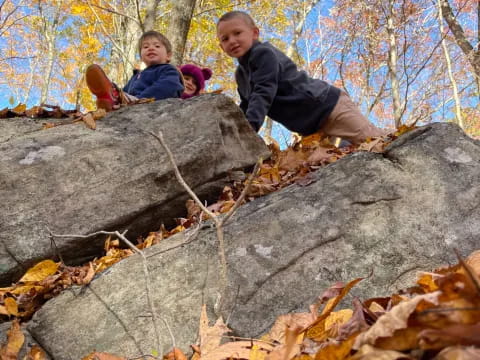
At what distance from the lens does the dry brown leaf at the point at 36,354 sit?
1.55 meters

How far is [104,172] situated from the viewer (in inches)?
94.5

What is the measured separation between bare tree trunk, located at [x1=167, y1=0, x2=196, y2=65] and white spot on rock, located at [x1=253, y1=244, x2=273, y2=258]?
12.3ft

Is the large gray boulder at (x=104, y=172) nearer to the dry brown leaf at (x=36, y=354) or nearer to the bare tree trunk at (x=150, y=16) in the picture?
the dry brown leaf at (x=36, y=354)

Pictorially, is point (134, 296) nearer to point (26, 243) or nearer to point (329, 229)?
point (26, 243)

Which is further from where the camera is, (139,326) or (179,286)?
(179,286)

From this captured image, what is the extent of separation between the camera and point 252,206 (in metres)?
2.15

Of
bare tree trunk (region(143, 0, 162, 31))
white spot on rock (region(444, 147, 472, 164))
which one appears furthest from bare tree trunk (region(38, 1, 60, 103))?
white spot on rock (region(444, 147, 472, 164))

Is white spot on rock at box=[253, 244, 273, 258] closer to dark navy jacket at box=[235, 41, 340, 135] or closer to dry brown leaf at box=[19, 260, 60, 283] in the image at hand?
dry brown leaf at box=[19, 260, 60, 283]

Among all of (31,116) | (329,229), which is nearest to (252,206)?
(329,229)

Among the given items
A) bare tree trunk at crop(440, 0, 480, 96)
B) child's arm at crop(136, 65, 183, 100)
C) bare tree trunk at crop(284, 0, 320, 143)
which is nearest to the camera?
child's arm at crop(136, 65, 183, 100)

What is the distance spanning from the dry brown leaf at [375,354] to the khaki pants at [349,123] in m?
3.11

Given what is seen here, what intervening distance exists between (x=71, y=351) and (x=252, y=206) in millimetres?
1091

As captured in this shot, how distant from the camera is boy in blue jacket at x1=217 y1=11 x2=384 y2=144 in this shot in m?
3.54

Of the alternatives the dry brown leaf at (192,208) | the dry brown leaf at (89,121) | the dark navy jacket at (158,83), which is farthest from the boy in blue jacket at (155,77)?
the dry brown leaf at (192,208)
